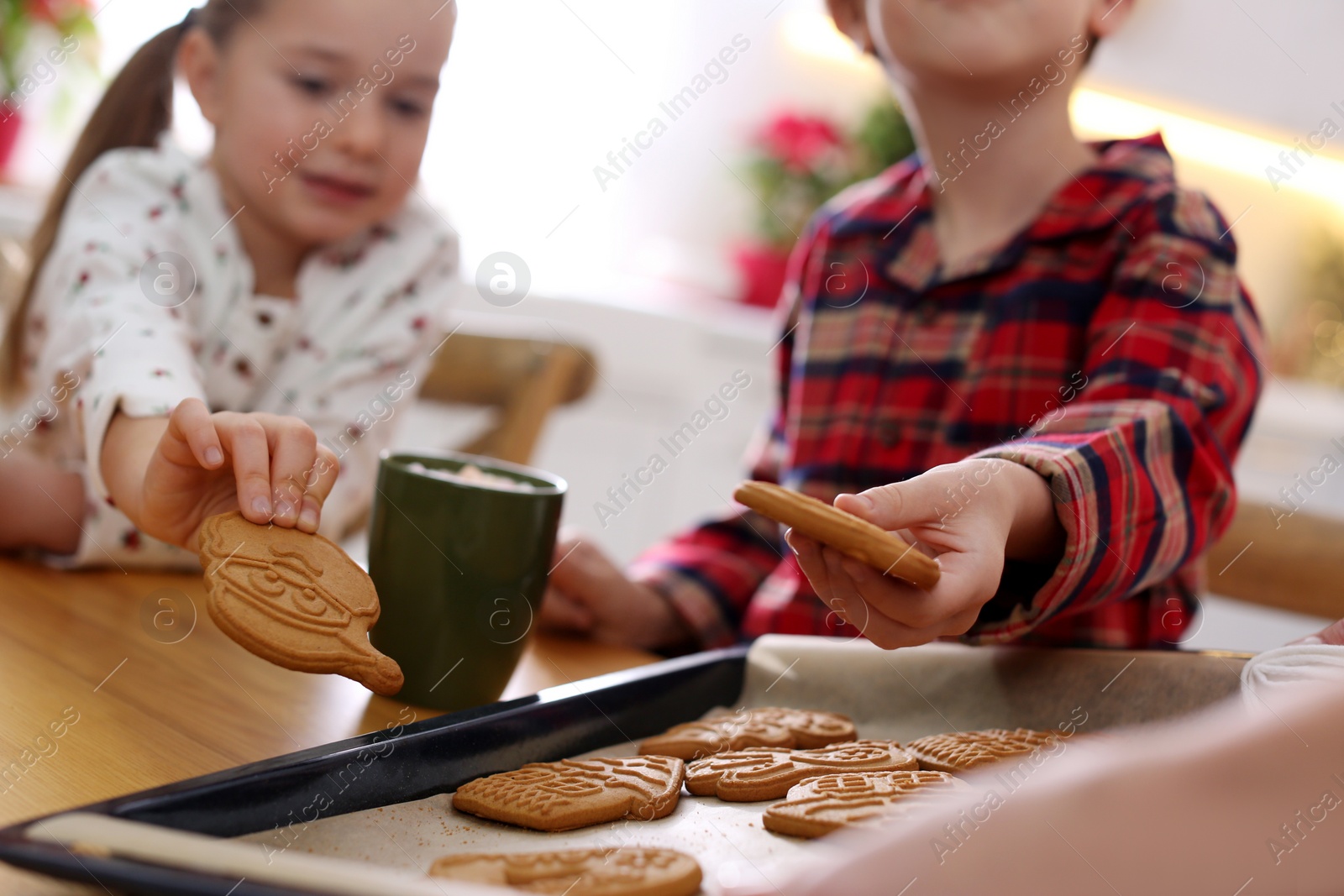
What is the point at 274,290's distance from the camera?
1043 mm

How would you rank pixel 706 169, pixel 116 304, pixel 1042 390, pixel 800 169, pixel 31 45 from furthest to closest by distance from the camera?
pixel 706 169 < pixel 800 169 < pixel 31 45 < pixel 1042 390 < pixel 116 304

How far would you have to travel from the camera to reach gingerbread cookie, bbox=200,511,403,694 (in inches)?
19.3

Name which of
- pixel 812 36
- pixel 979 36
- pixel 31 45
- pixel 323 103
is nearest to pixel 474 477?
pixel 323 103

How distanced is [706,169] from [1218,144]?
1.55 m

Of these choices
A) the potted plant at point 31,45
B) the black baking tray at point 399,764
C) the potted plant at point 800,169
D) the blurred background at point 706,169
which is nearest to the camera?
the black baking tray at point 399,764

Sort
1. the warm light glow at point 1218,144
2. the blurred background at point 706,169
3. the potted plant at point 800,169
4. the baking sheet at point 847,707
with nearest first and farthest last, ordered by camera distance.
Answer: the baking sheet at point 847,707 → the blurred background at point 706,169 → the potted plant at point 800,169 → the warm light glow at point 1218,144

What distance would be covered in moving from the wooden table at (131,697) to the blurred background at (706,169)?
1216 millimetres

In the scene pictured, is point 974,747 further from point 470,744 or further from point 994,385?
point 994,385

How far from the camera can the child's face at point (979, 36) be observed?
831 millimetres

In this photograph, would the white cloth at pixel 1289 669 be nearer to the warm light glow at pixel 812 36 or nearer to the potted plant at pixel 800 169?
the potted plant at pixel 800 169

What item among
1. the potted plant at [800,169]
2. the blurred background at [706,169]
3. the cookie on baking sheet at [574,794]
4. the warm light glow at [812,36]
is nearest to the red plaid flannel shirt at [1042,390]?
the cookie on baking sheet at [574,794]

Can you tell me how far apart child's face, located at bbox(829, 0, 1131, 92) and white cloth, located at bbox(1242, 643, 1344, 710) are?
1.70 feet

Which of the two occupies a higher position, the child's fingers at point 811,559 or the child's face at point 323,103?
the child's face at point 323,103

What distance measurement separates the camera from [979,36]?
2.72 feet
